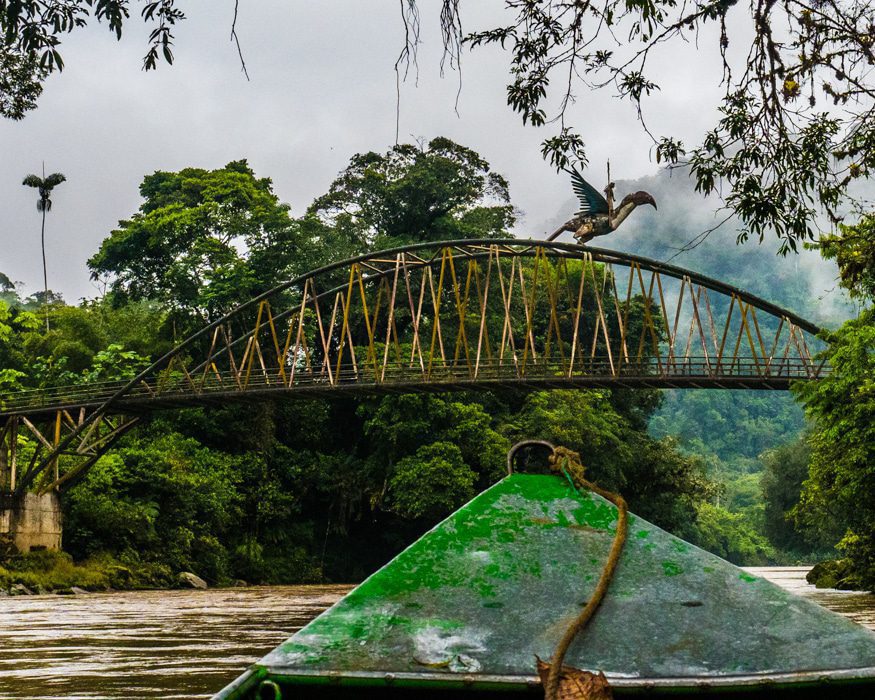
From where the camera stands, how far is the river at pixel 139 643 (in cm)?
656

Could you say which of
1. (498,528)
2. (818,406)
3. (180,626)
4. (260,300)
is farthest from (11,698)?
(260,300)

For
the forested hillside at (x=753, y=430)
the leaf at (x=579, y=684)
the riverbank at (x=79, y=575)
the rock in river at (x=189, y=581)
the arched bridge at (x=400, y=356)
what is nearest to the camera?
the leaf at (x=579, y=684)

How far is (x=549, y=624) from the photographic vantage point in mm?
3623

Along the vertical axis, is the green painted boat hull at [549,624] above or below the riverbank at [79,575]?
above

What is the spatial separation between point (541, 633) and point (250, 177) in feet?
131

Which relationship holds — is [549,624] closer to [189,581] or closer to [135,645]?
[135,645]

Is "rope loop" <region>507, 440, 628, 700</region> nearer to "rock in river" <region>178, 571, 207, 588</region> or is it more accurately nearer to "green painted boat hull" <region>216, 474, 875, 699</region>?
"green painted boat hull" <region>216, 474, 875, 699</region>

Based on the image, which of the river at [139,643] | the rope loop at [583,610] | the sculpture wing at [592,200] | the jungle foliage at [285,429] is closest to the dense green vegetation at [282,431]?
the jungle foliage at [285,429]

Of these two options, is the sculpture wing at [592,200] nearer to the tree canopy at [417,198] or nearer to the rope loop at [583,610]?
the tree canopy at [417,198]

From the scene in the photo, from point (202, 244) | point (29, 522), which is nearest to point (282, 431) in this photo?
point (202, 244)

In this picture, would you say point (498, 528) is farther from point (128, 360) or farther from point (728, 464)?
point (728, 464)

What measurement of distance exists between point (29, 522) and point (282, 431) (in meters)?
11.7

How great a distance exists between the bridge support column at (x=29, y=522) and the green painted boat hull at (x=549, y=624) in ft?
79.0

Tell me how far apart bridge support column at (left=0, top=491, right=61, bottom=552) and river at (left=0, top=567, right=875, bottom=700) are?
734 cm
